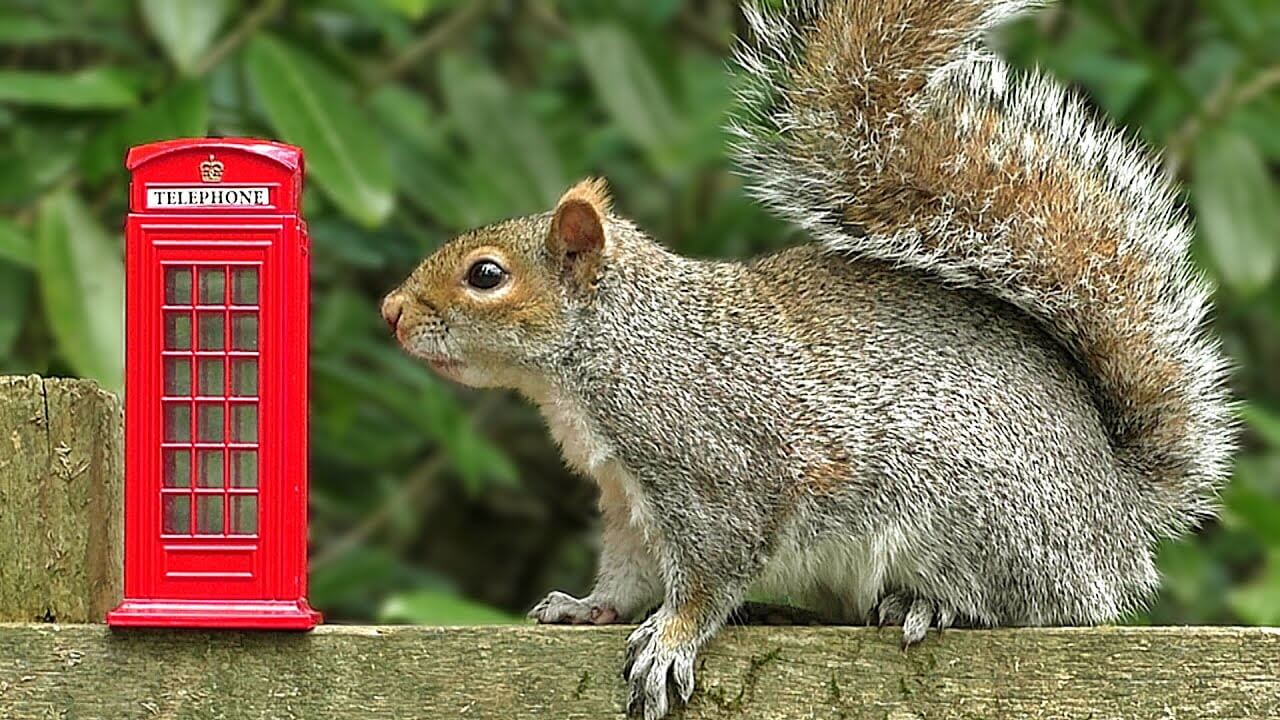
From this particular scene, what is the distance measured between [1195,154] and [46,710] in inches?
93.0

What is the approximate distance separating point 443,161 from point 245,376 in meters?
1.69

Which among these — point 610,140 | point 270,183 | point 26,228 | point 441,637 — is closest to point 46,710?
point 441,637

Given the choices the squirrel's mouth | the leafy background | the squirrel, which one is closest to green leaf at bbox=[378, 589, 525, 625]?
the leafy background

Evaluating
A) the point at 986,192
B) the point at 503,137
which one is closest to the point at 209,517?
the point at 986,192

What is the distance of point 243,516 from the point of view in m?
1.58

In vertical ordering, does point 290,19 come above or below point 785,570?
above

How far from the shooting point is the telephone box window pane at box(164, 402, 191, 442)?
5.16 ft

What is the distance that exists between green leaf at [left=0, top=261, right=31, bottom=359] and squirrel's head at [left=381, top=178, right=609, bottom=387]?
1.09 m

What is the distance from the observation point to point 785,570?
1.74 metres

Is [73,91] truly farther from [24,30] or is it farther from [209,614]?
[209,614]

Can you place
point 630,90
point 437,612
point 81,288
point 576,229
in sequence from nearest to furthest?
point 576,229, point 437,612, point 81,288, point 630,90

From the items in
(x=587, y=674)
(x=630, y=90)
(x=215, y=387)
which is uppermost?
(x=630, y=90)

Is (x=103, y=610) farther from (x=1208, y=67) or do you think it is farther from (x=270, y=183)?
(x=1208, y=67)

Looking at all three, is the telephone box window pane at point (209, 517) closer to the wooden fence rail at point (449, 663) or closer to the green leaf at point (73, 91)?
the wooden fence rail at point (449, 663)
